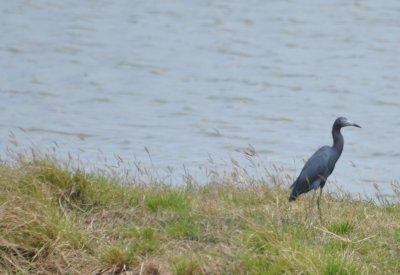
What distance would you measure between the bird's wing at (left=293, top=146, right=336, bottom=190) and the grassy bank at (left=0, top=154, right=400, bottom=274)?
0.73ft

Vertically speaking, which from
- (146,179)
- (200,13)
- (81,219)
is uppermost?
(81,219)

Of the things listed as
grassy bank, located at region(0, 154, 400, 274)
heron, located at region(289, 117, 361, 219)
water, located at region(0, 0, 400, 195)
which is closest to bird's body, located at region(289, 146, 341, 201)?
heron, located at region(289, 117, 361, 219)

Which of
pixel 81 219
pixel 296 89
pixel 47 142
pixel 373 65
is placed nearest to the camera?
pixel 81 219

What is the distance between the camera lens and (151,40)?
2286 cm

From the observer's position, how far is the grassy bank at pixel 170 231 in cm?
709

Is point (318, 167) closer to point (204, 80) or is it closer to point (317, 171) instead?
point (317, 171)

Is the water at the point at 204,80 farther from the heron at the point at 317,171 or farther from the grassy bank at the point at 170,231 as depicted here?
the grassy bank at the point at 170,231

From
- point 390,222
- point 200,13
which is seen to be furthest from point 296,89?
point 390,222

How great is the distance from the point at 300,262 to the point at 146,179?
4.14 meters

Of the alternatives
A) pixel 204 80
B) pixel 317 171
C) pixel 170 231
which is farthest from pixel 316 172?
pixel 204 80

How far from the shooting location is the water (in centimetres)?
1539

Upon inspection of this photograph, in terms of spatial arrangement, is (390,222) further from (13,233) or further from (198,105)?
(198,105)

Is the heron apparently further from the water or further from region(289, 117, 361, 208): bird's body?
the water

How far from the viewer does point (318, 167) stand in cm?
895
